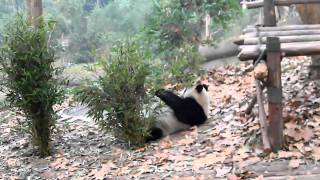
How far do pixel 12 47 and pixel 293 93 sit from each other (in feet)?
9.40

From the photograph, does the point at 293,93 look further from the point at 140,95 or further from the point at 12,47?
the point at 12,47

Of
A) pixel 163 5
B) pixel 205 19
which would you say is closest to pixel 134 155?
pixel 163 5

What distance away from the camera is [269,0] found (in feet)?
17.9

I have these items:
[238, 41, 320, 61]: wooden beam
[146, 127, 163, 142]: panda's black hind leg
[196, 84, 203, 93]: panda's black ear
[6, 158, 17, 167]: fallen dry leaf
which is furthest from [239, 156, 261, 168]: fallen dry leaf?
[6, 158, 17, 167]: fallen dry leaf

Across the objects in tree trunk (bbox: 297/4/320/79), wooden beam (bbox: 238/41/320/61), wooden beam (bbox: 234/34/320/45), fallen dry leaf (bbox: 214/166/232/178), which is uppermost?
tree trunk (bbox: 297/4/320/79)

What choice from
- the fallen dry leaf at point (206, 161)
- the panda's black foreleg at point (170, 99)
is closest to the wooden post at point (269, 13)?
the panda's black foreleg at point (170, 99)

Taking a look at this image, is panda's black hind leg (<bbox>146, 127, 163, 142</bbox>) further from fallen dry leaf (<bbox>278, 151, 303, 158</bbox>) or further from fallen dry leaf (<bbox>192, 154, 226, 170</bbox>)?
fallen dry leaf (<bbox>278, 151, 303, 158</bbox>)

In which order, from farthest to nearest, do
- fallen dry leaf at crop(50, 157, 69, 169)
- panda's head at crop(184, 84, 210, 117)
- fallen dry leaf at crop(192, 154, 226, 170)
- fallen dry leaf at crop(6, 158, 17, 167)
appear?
panda's head at crop(184, 84, 210, 117) < fallen dry leaf at crop(6, 158, 17, 167) < fallen dry leaf at crop(50, 157, 69, 169) < fallen dry leaf at crop(192, 154, 226, 170)

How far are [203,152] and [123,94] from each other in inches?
39.9

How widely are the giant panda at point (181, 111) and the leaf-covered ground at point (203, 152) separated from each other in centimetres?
12

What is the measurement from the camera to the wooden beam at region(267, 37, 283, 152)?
12.0 feet

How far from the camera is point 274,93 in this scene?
3709 millimetres

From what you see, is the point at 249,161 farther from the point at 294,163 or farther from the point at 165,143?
the point at 165,143

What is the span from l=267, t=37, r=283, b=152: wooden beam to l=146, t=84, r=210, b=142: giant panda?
158 centimetres
